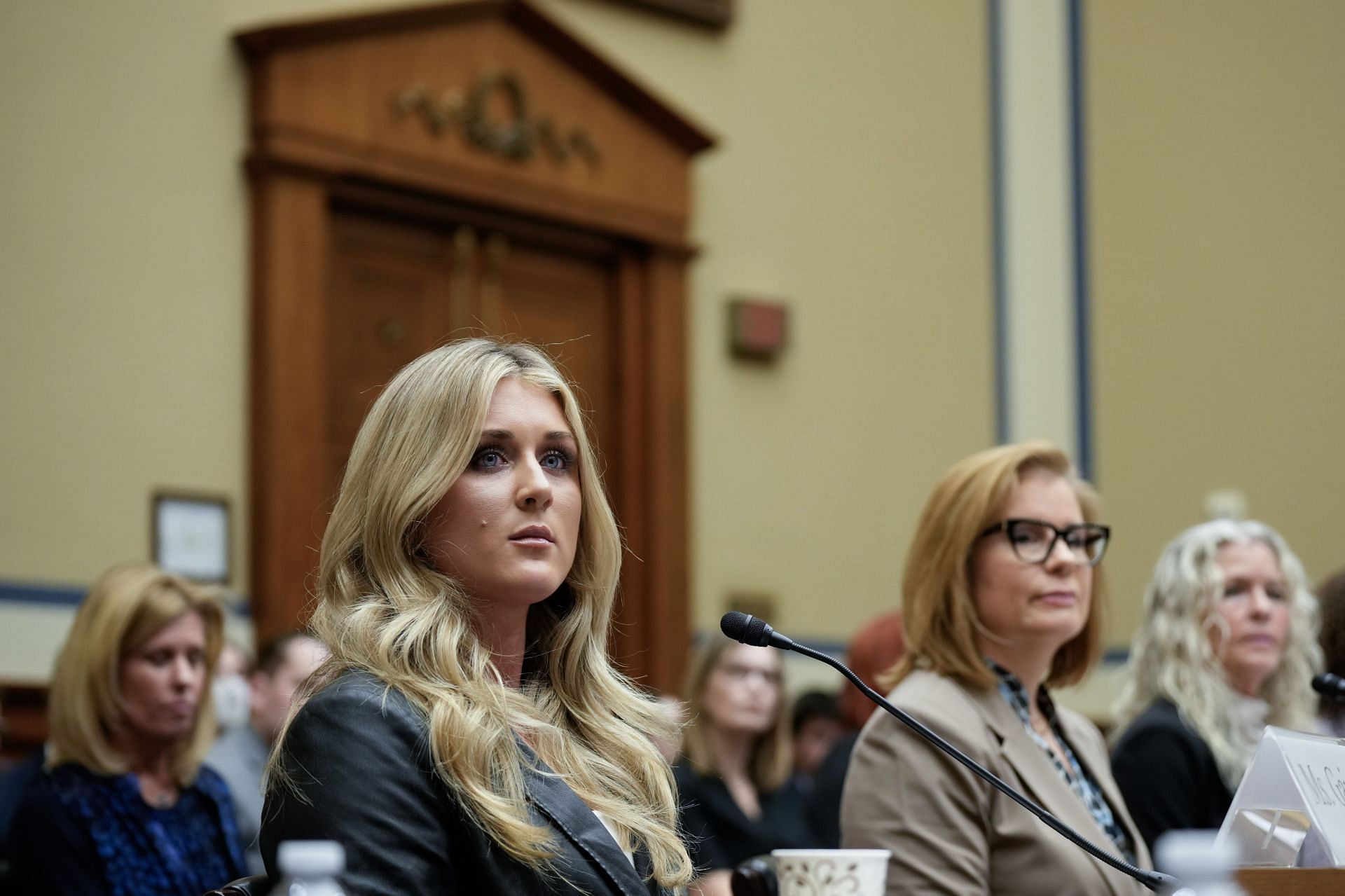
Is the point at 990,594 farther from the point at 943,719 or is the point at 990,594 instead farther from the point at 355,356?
the point at 355,356

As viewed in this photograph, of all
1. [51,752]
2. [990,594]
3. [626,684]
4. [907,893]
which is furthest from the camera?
[51,752]

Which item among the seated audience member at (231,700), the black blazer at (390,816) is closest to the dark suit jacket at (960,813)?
the black blazer at (390,816)

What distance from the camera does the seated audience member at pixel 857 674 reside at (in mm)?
3668

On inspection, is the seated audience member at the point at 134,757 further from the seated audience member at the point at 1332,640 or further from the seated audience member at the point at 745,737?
the seated audience member at the point at 1332,640

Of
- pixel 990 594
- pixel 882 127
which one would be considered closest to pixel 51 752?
pixel 990 594

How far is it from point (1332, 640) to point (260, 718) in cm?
251

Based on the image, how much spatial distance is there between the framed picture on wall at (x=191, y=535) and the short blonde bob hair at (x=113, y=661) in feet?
3.95

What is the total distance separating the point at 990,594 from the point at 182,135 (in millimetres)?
3004

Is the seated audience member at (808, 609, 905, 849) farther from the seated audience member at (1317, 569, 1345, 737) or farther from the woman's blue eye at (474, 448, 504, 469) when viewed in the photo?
the woman's blue eye at (474, 448, 504, 469)

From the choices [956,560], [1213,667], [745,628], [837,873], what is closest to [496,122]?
[1213,667]

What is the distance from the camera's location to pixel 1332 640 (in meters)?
3.70

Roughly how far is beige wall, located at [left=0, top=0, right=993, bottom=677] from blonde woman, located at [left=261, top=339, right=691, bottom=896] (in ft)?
8.85

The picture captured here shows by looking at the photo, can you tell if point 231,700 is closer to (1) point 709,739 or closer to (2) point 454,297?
(1) point 709,739

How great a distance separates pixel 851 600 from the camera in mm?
6273
